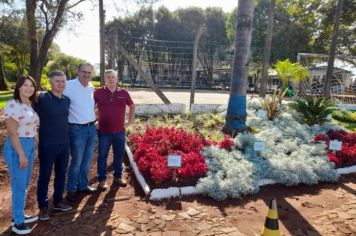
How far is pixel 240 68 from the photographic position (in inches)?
304

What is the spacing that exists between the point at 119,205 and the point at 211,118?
192 inches

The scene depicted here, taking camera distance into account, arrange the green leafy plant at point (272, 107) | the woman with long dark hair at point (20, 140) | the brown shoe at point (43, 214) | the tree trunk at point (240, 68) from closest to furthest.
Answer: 1. the woman with long dark hair at point (20, 140)
2. the brown shoe at point (43, 214)
3. the tree trunk at point (240, 68)
4. the green leafy plant at point (272, 107)

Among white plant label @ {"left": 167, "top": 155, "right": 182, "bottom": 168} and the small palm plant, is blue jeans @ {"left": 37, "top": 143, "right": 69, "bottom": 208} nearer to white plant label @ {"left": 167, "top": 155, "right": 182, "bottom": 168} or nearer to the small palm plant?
white plant label @ {"left": 167, "top": 155, "right": 182, "bottom": 168}

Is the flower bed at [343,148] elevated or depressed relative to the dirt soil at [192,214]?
elevated

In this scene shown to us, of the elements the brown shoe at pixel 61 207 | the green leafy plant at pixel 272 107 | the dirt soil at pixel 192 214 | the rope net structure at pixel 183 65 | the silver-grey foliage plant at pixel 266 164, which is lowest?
the dirt soil at pixel 192 214

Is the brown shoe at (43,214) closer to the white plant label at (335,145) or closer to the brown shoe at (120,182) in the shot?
the brown shoe at (120,182)

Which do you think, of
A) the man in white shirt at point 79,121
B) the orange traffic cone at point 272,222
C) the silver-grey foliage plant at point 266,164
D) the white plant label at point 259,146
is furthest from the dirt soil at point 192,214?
the white plant label at point 259,146

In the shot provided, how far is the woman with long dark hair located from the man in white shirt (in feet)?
2.02

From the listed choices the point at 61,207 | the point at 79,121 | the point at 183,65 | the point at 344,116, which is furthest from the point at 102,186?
the point at 183,65

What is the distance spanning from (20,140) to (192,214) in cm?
231

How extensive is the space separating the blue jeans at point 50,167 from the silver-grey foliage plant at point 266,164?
1.96 meters

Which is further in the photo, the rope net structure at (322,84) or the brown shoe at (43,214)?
the rope net structure at (322,84)

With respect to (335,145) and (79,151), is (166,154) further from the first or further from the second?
(335,145)

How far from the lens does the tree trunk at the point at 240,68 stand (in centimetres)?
757
